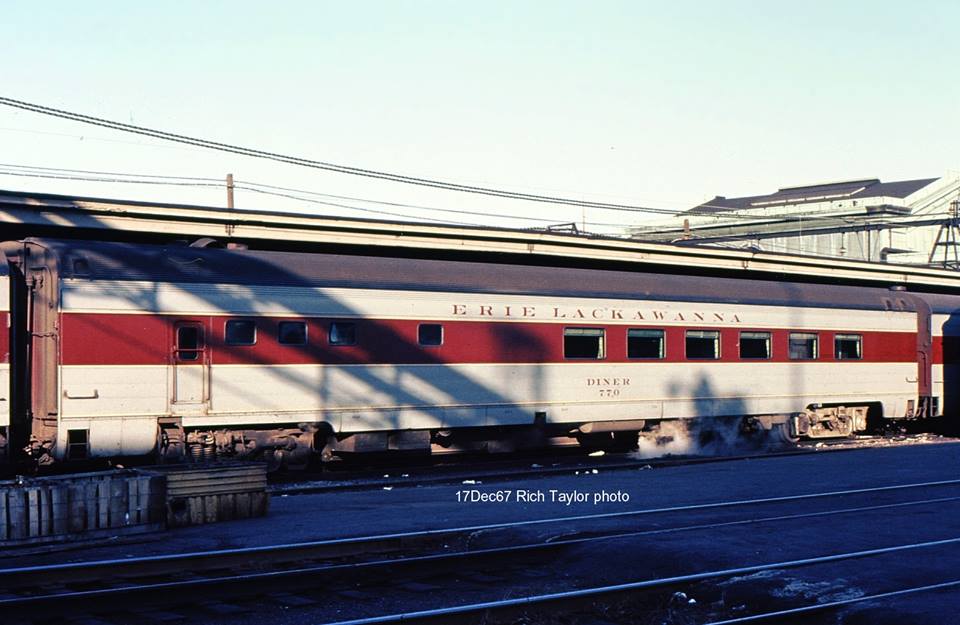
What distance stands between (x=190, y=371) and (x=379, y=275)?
3.89m

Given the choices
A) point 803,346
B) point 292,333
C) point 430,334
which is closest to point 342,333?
point 292,333

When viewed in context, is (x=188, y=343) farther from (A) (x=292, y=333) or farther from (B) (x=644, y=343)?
(B) (x=644, y=343)

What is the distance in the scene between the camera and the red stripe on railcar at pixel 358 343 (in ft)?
57.5

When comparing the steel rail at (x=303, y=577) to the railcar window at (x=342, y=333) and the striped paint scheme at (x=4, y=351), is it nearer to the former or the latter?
the striped paint scheme at (x=4, y=351)

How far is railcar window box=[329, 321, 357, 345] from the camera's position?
1956 cm

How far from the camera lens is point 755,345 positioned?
25359 millimetres

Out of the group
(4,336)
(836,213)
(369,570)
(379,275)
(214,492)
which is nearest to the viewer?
(369,570)

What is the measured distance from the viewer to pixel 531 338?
21797 mm

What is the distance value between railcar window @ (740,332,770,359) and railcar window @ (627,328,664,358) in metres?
2.50

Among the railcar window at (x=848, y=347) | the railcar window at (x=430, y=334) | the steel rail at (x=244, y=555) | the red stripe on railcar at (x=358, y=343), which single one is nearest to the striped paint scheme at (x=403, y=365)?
the red stripe on railcar at (x=358, y=343)

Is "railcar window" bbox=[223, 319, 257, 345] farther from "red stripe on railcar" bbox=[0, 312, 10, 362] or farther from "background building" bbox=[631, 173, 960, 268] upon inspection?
"background building" bbox=[631, 173, 960, 268]

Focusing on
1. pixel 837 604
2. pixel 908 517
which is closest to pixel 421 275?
pixel 908 517

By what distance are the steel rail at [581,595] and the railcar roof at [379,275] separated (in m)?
10.5

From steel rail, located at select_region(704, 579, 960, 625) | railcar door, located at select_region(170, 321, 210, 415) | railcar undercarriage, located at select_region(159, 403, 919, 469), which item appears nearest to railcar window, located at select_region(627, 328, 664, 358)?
railcar undercarriage, located at select_region(159, 403, 919, 469)
